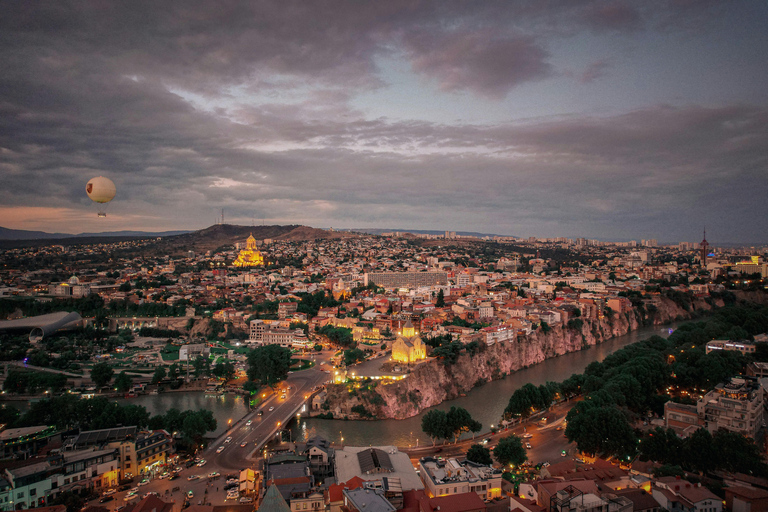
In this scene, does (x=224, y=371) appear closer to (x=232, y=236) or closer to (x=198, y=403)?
(x=198, y=403)

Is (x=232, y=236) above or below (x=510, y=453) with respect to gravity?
above

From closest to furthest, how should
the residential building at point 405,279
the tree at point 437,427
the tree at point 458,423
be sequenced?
the tree at point 437,427 < the tree at point 458,423 < the residential building at point 405,279

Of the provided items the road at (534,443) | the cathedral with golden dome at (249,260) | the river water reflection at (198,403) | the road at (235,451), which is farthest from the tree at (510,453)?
the cathedral with golden dome at (249,260)

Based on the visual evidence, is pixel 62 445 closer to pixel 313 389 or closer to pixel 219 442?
pixel 219 442

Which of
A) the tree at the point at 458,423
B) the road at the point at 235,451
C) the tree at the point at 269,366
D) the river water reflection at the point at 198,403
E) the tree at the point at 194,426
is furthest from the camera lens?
the tree at the point at 269,366

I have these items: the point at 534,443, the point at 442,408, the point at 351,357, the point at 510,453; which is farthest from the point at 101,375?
the point at 534,443

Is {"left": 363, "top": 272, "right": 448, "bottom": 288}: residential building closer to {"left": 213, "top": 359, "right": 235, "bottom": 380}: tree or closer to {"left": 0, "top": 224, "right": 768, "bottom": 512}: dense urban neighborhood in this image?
{"left": 0, "top": 224, "right": 768, "bottom": 512}: dense urban neighborhood

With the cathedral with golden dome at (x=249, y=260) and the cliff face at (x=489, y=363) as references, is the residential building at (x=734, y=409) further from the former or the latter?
the cathedral with golden dome at (x=249, y=260)
